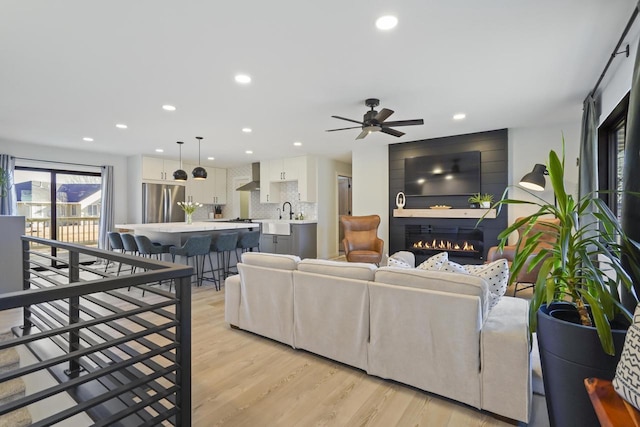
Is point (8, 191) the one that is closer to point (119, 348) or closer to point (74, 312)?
point (74, 312)

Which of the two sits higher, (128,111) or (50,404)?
(128,111)

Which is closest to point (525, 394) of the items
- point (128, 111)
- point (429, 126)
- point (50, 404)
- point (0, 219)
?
point (50, 404)

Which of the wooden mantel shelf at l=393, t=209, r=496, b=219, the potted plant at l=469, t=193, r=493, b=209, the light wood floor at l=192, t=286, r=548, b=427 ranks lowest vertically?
the light wood floor at l=192, t=286, r=548, b=427

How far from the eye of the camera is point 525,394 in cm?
169

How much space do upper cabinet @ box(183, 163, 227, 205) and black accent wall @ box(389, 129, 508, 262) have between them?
5.00 meters

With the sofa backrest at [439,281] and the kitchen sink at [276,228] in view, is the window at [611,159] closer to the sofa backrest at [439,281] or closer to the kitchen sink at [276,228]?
the sofa backrest at [439,281]

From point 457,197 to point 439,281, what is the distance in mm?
3977

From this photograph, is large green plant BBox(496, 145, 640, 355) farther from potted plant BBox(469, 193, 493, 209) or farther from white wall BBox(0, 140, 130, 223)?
white wall BBox(0, 140, 130, 223)

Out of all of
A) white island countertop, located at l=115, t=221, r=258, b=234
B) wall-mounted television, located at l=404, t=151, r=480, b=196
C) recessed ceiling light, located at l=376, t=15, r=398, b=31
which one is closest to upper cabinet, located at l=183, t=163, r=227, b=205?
white island countertop, located at l=115, t=221, r=258, b=234

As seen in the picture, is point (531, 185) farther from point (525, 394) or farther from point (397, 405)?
point (397, 405)

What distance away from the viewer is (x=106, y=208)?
6.73 m

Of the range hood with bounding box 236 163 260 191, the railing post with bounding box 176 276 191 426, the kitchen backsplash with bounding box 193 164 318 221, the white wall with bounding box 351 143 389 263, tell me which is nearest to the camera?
the railing post with bounding box 176 276 191 426

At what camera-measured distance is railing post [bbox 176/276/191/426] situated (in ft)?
4.02

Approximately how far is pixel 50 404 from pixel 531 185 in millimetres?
5471
